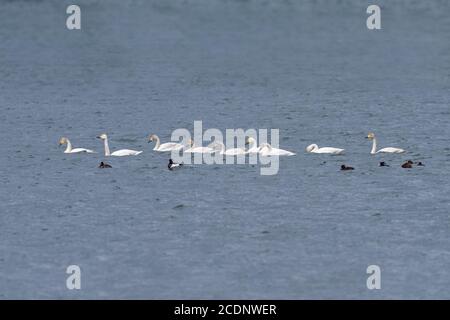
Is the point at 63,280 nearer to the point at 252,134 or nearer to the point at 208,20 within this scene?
the point at 252,134

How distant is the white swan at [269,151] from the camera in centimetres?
5059

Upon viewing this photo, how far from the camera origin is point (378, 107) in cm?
6538

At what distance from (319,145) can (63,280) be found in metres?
20.0

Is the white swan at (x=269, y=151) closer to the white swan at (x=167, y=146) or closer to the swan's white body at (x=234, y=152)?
the swan's white body at (x=234, y=152)

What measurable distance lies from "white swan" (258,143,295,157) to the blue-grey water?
12.4 inches

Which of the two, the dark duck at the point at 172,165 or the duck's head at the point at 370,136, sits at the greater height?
the duck's head at the point at 370,136

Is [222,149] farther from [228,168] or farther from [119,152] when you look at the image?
[119,152]

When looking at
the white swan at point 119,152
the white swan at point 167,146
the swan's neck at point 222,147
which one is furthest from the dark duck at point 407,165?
the white swan at point 119,152

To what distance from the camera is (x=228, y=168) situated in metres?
49.5

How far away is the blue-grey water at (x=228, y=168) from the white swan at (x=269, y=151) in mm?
315

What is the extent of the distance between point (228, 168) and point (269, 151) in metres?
1.96

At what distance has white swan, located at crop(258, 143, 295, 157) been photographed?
166 ft
